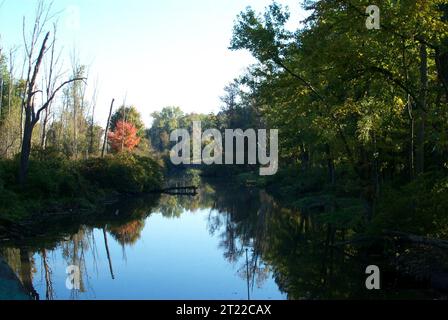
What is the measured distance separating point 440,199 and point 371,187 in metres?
5.71

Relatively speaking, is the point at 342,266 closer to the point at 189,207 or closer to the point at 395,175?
the point at 395,175

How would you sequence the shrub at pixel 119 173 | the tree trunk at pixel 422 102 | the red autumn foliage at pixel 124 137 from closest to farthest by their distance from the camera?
the tree trunk at pixel 422 102, the shrub at pixel 119 173, the red autumn foliage at pixel 124 137

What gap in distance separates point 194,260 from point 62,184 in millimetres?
13064

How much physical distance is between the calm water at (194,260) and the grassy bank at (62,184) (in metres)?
1.43

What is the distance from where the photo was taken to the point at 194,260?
46.3 ft

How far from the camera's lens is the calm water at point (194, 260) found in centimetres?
1033

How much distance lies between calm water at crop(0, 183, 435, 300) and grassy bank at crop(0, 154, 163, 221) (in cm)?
143

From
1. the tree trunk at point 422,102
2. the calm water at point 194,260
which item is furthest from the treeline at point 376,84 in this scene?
the calm water at point 194,260

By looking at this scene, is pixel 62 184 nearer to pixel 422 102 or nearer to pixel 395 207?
pixel 395 207

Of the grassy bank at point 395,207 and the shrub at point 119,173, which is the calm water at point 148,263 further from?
the shrub at point 119,173

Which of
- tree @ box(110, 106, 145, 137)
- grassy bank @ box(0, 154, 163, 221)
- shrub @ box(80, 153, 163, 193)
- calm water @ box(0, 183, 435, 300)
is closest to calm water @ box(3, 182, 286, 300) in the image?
calm water @ box(0, 183, 435, 300)

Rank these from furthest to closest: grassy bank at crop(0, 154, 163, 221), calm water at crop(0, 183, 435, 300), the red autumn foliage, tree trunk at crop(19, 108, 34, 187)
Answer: the red autumn foliage → tree trunk at crop(19, 108, 34, 187) → grassy bank at crop(0, 154, 163, 221) → calm water at crop(0, 183, 435, 300)

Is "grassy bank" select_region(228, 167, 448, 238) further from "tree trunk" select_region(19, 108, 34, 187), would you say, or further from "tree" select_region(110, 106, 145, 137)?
"tree" select_region(110, 106, 145, 137)

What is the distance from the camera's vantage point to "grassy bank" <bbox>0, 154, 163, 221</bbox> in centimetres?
2088
